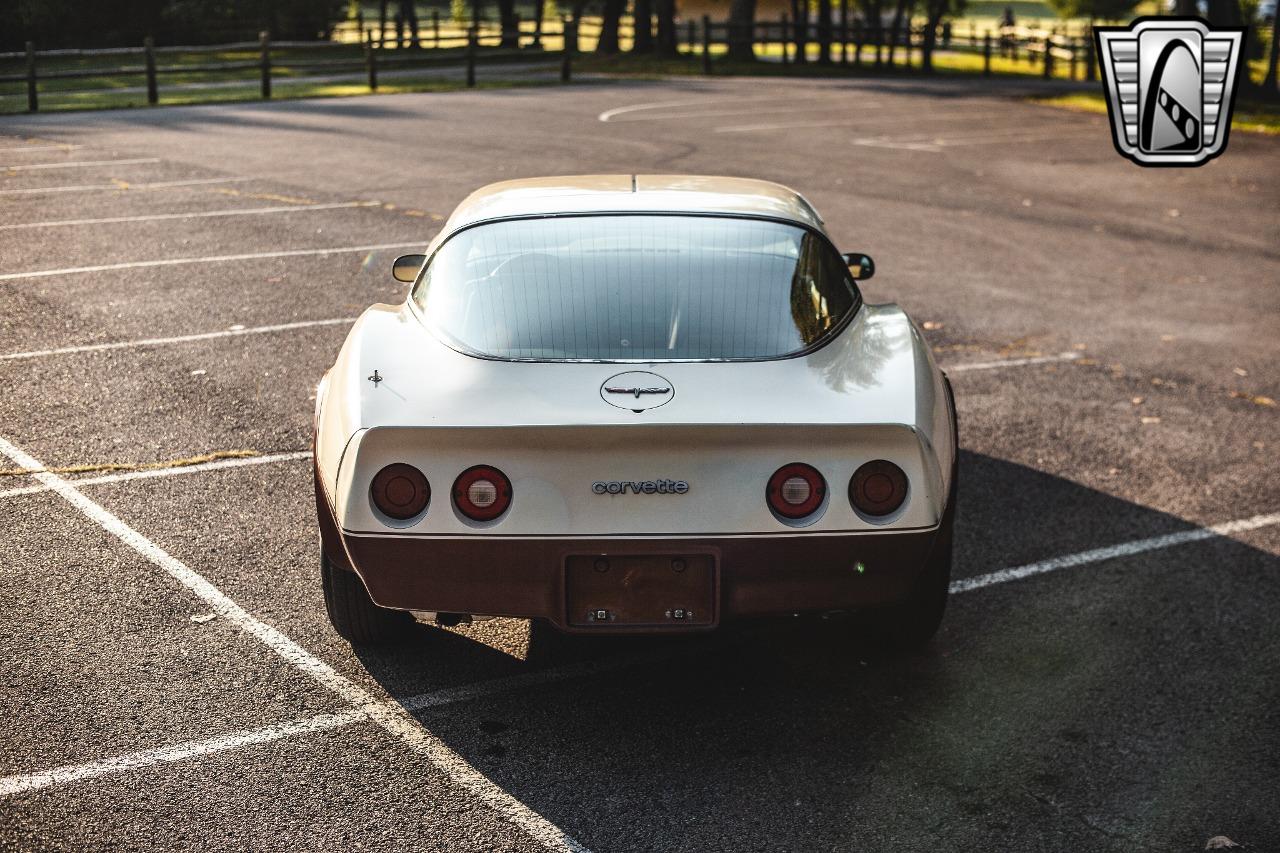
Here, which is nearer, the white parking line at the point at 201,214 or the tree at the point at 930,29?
the white parking line at the point at 201,214

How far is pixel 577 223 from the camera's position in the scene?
4.93 metres

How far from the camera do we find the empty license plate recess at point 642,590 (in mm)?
3904

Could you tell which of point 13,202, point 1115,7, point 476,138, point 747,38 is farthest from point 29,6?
point 1115,7

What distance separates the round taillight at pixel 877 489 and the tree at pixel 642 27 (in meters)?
43.6

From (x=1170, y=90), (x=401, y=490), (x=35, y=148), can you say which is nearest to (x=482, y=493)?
(x=401, y=490)

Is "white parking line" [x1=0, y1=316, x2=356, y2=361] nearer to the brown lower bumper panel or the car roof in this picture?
the car roof

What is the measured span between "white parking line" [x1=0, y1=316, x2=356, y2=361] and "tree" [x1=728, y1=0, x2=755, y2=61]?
114 ft

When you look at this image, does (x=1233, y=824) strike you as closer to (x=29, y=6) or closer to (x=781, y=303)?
(x=781, y=303)

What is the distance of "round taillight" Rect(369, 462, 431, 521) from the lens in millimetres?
3938

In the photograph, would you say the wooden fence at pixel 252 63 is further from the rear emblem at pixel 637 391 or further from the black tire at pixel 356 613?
the rear emblem at pixel 637 391

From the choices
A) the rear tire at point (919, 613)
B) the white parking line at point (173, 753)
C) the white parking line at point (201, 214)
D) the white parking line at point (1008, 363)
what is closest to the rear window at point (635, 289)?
the rear tire at point (919, 613)

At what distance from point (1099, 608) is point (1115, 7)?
68.6 metres

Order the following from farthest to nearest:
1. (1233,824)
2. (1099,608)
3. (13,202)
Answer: (13,202) < (1099,608) < (1233,824)

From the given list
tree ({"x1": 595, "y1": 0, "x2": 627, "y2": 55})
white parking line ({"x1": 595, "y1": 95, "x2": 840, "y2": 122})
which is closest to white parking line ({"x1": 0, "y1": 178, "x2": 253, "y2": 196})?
white parking line ({"x1": 595, "y1": 95, "x2": 840, "y2": 122})
